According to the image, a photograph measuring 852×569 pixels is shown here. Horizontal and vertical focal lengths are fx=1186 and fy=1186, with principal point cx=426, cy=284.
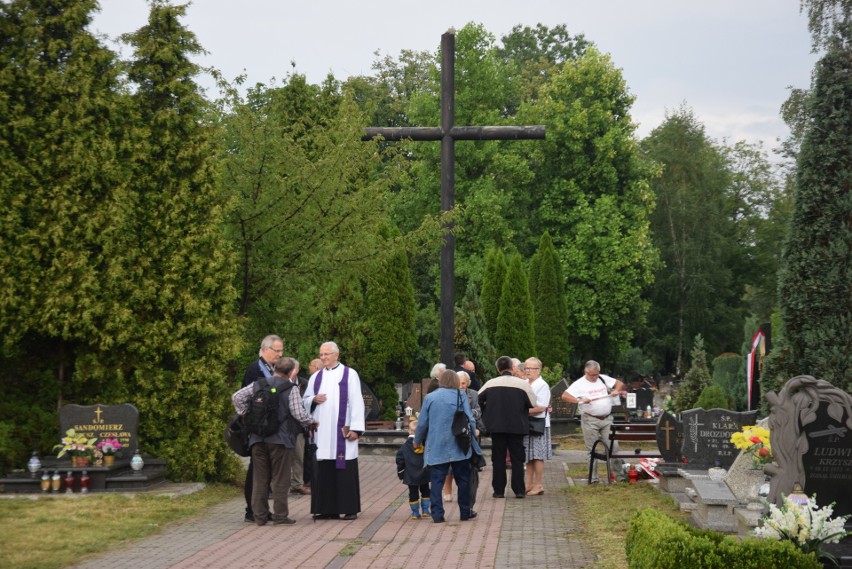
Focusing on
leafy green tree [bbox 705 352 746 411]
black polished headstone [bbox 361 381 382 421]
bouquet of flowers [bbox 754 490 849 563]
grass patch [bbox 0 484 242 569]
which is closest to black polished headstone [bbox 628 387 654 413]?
leafy green tree [bbox 705 352 746 411]

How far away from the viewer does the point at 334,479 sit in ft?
43.7

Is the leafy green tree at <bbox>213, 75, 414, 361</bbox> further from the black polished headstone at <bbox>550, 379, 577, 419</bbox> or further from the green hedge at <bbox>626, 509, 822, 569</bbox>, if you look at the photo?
the black polished headstone at <bbox>550, 379, 577, 419</bbox>

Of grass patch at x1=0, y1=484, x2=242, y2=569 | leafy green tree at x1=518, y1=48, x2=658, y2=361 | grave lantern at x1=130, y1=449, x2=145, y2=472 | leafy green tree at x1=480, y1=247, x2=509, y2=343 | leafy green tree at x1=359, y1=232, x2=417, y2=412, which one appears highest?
leafy green tree at x1=518, y1=48, x2=658, y2=361

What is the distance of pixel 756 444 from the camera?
12.0 m

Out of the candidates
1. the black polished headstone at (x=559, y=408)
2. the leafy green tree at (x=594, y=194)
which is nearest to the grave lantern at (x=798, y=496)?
the black polished headstone at (x=559, y=408)

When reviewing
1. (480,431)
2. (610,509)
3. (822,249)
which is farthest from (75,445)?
(822,249)

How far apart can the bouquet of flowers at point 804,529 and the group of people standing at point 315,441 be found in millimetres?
5442

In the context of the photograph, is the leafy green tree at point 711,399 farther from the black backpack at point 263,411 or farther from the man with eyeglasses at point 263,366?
the black backpack at point 263,411

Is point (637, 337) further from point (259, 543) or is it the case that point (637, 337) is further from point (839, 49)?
point (259, 543)

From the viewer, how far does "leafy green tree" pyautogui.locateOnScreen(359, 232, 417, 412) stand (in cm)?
2692

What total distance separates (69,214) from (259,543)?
587cm

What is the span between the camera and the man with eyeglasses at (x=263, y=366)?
13.2m

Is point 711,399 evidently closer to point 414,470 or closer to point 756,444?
point 414,470

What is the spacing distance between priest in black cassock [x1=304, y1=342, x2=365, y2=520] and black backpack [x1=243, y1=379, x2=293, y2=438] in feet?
2.04
